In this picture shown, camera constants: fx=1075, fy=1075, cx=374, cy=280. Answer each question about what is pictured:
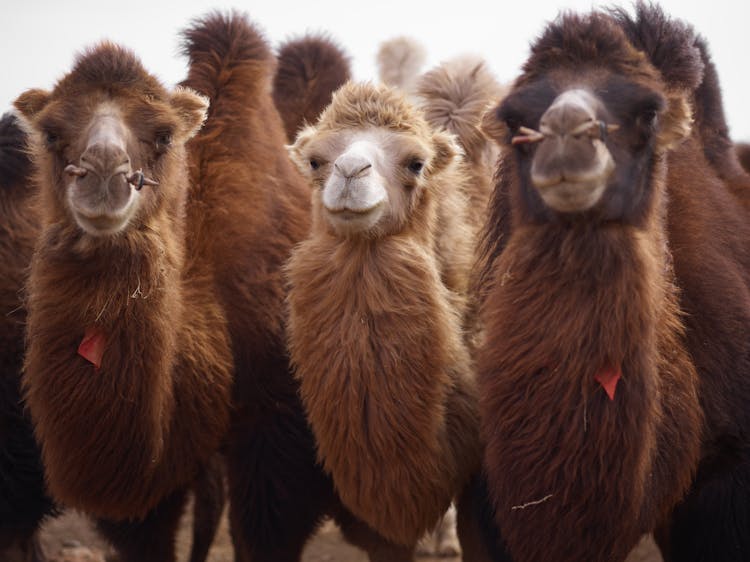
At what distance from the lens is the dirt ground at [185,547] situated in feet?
24.8

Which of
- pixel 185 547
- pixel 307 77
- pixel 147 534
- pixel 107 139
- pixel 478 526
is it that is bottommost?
pixel 185 547

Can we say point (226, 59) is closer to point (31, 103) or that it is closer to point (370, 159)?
point (31, 103)

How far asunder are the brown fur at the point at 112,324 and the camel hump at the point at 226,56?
858 millimetres

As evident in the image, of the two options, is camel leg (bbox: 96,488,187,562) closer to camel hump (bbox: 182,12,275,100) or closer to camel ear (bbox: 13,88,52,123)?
camel ear (bbox: 13,88,52,123)

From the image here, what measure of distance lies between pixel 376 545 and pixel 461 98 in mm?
2855

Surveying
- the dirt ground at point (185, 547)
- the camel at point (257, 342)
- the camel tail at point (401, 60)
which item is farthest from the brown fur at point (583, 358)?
the camel tail at point (401, 60)

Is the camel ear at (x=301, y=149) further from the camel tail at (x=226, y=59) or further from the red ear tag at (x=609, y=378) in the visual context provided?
the red ear tag at (x=609, y=378)

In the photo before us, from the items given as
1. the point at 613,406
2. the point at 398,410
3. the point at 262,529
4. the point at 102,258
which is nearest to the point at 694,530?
the point at 613,406

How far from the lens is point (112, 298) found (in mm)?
4613

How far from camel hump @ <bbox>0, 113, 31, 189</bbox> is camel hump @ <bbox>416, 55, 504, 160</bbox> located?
241 cm

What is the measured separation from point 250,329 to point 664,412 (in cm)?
214

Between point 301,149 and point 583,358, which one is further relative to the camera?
point 301,149

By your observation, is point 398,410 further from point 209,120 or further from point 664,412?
point 209,120

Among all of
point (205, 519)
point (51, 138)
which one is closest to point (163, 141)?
point (51, 138)
